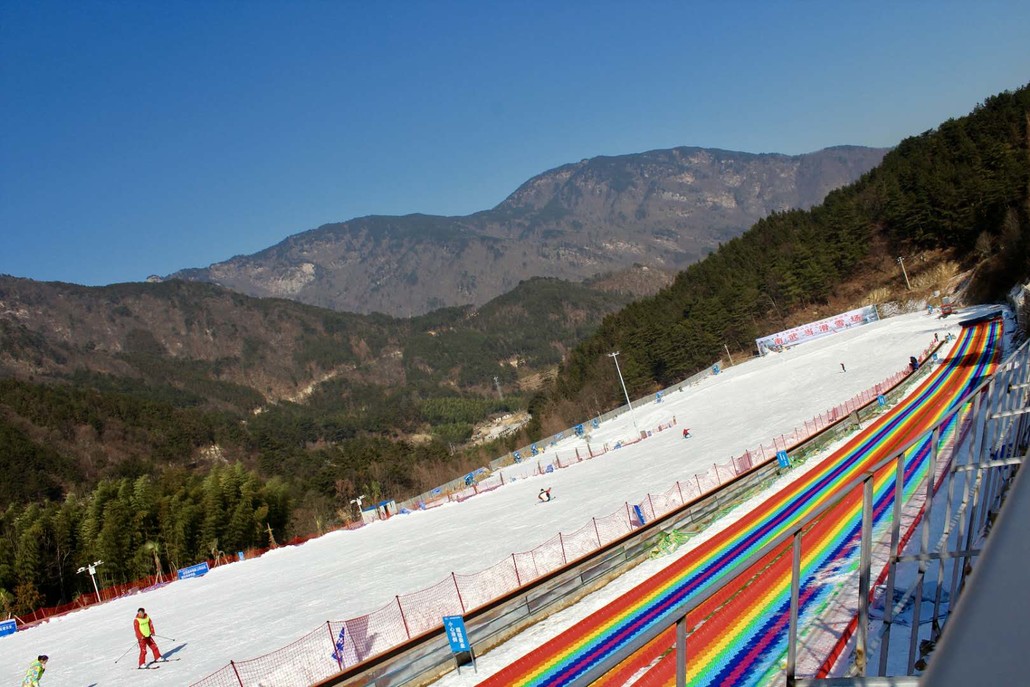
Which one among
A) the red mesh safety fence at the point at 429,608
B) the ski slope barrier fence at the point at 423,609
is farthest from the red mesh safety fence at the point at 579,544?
the red mesh safety fence at the point at 429,608

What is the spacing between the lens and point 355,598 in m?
27.0

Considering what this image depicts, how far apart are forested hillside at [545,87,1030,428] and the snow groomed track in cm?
5769

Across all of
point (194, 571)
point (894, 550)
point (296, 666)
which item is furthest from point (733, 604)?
point (194, 571)

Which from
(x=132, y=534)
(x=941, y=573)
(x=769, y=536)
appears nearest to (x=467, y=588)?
(x=769, y=536)

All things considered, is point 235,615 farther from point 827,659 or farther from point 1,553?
point 1,553

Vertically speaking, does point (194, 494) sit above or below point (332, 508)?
above

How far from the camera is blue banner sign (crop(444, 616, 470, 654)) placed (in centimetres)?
1616

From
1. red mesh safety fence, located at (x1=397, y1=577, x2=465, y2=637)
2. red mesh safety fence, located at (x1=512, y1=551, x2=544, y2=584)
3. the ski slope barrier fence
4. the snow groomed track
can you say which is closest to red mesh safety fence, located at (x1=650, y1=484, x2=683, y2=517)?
the ski slope barrier fence

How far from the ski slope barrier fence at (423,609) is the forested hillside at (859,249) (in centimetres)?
5795

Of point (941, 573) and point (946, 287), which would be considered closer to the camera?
point (941, 573)

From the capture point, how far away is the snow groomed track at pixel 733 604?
12.8 m

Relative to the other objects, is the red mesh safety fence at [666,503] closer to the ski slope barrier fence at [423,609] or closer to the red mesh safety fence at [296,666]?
the ski slope barrier fence at [423,609]

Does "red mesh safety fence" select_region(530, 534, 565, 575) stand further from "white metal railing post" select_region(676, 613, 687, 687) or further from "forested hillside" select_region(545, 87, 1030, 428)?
"forested hillside" select_region(545, 87, 1030, 428)

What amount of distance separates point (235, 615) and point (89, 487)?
130 m
